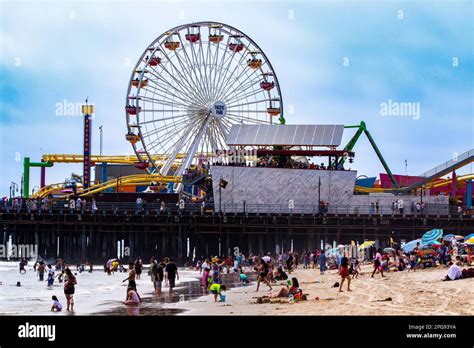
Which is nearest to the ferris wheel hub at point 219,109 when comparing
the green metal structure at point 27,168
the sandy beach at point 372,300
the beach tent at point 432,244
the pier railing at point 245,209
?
the pier railing at point 245,209

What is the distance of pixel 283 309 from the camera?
27.4m

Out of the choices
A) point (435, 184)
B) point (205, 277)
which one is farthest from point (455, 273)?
point (435, 184)

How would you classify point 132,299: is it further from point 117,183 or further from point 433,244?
point 117,183

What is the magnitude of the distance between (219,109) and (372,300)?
51391 millimetres

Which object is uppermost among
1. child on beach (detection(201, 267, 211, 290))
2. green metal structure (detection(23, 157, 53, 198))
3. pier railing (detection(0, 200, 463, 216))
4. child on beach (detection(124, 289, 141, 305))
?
green metal structure (detection(23, 157, 53, 198))

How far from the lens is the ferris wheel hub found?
77.9 metres

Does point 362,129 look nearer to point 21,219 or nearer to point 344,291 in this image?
point 21,219

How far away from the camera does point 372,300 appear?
27.7m

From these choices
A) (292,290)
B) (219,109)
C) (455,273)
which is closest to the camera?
(292,290)

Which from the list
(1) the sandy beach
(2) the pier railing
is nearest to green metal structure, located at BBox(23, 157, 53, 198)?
(2) the pier railing

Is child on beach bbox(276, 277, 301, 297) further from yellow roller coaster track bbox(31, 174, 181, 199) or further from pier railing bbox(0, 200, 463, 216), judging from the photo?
yellow roller coaster track bbox(31, 174, 181, 199)

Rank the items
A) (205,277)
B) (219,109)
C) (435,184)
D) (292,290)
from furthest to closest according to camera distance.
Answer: (435,184) → (219,109) → (205,277) → (292,290)

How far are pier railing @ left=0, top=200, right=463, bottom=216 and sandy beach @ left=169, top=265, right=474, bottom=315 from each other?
105ft
